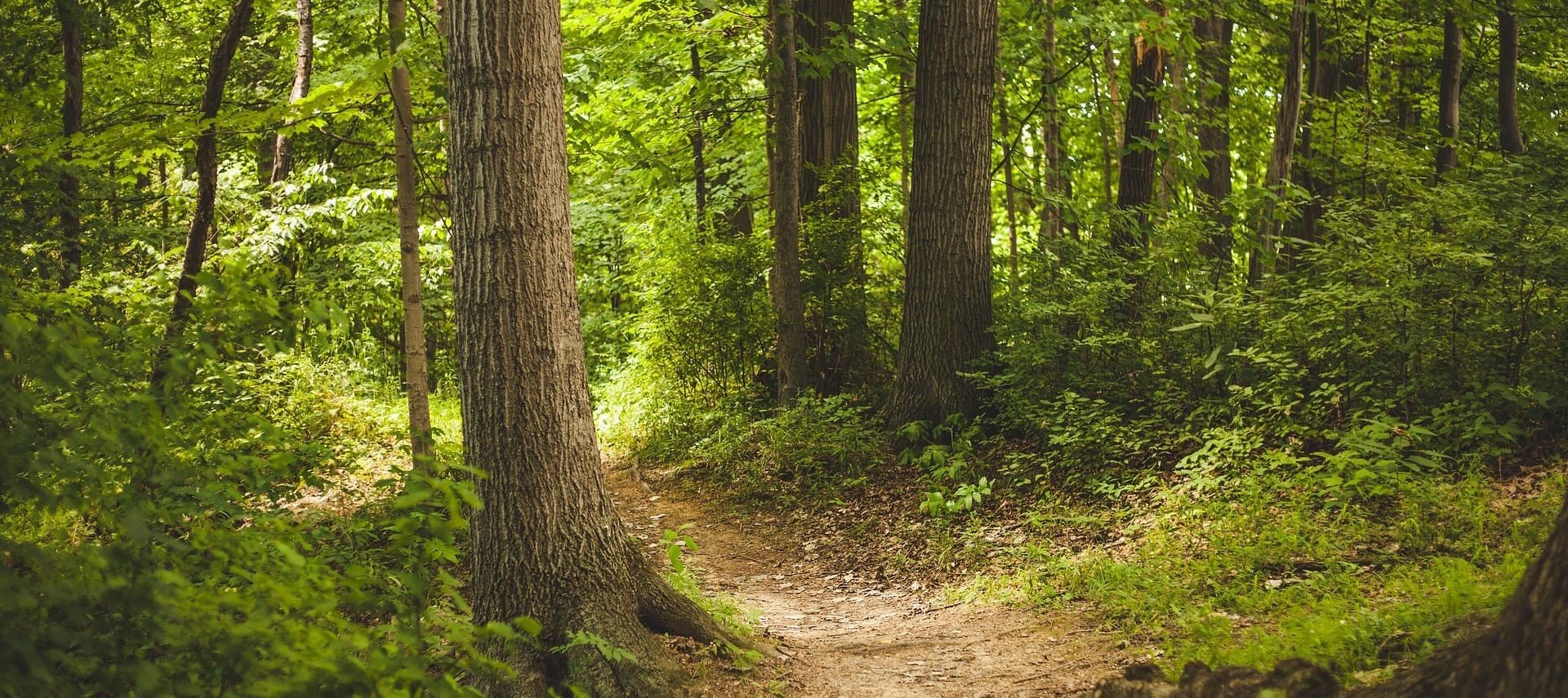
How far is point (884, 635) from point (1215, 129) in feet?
36.3

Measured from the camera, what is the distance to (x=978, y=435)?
8.89m

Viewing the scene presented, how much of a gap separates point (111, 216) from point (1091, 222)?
12920 millimetres

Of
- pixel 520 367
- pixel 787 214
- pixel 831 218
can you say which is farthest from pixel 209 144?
pixel 831 218

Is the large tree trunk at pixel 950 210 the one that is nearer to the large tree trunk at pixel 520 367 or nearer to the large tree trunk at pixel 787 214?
the large tree trunk at pixel 787 214

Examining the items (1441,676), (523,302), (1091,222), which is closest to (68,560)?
(523,302)

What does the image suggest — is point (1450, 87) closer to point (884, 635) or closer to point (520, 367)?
point (884, 635)

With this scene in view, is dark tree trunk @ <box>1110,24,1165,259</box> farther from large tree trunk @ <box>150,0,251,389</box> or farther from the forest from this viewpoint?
large tree trunk @ <box>150,0,251,389</box>

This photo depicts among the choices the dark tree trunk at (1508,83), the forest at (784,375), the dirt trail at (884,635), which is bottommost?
the dirt trail at (884,635)

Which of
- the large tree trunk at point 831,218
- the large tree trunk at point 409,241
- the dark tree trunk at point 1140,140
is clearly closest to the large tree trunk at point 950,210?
the dark tree trunk at point 1140,140

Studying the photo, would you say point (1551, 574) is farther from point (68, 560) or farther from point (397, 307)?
point (397, 307)

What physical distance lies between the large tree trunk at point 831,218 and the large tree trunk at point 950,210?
1.96 m

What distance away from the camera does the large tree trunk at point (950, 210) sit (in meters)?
9.07

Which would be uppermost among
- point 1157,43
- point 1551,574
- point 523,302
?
A: point 1157,43

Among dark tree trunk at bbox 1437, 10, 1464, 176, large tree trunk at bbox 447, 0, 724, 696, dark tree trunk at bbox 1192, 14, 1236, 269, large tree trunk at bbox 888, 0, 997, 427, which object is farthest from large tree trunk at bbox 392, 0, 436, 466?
dark tree trunk at bbox 1437, 10, 1464, 176
